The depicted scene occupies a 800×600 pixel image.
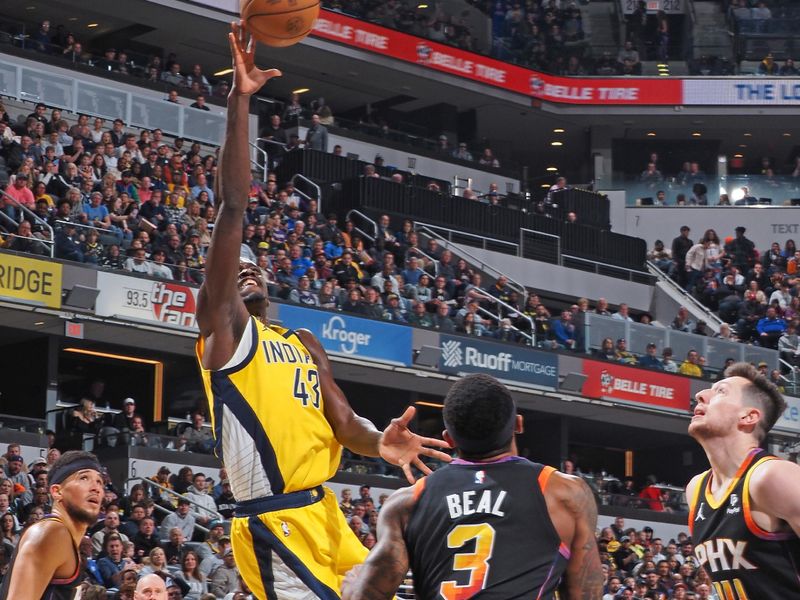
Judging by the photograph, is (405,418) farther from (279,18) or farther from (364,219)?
(364,219)

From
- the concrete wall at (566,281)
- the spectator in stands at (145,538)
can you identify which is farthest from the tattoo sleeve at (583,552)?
the concrete wall at (566,281)

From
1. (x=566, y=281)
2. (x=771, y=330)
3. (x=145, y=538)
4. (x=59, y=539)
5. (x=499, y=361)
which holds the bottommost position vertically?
(x=145, y=538)

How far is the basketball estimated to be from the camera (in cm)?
703

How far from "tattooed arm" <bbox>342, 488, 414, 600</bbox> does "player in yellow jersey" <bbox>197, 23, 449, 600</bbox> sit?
1522mm

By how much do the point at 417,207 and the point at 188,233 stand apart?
33.2 ft

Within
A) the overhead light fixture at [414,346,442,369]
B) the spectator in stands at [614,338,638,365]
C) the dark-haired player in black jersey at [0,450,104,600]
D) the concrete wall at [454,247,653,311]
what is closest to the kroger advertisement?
the overhead light fixture at [414,346,442,369]

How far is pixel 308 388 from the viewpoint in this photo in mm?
6574

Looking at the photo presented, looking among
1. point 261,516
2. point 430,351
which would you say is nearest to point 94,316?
point 430,351

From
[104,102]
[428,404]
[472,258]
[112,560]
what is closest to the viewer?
[112,560]

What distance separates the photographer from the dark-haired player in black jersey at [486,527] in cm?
450

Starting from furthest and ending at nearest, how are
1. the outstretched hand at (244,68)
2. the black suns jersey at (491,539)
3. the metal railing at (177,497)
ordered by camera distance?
the metal railing at (177,497) → the outstretched hand at (244,68) → the black suns jersey at (491,539)

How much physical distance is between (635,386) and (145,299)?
1116cm

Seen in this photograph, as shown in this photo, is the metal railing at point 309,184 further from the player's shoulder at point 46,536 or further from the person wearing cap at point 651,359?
the player's shoulder at point 46,536

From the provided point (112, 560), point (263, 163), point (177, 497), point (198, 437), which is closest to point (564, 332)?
point (263, 163)
